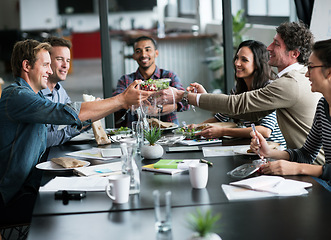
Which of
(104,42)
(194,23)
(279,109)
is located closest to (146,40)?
(104,42)

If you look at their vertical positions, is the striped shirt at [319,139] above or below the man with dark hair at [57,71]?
below

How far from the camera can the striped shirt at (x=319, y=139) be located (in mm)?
2163

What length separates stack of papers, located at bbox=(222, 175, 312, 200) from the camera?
1593 mm

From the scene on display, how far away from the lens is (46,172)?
2.05 metres

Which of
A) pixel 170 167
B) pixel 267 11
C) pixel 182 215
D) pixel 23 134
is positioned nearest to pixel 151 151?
pixel 170 167

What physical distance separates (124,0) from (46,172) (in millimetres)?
14599

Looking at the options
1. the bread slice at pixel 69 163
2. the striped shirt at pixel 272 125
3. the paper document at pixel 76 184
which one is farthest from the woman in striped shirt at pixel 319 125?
the bread slice at pixel 69 163

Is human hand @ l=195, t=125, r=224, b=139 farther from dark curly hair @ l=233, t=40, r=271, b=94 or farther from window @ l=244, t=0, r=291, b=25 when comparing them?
window @ l=244, t=0, r=291, b=25

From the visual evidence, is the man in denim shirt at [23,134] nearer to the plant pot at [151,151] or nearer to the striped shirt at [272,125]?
the plant pot at [151,151]

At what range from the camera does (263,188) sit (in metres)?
1.65

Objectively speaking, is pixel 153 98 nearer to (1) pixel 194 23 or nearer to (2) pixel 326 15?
(2) pixel 326 15

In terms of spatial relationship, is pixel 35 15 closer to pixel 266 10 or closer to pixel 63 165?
pixel 266 10

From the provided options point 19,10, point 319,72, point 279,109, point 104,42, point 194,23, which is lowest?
point 279,109

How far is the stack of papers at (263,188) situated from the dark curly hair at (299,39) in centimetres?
126
